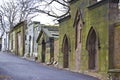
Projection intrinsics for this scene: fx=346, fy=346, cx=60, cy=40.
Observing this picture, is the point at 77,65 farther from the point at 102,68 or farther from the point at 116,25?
the point at 116,25

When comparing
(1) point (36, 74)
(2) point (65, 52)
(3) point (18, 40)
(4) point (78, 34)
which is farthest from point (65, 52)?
(3) point (18, 40)

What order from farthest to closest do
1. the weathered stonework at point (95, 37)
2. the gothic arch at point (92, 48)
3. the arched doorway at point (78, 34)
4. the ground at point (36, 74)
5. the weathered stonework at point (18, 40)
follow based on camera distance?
the weathered stonework at point (18, 40)
the arched doorway at point (78, 34)
the gothic arch at point (92, 48)
the weathered stonework at point (95, 37)
the ground at point (36, 74)

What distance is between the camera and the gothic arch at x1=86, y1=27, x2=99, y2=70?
20344mm

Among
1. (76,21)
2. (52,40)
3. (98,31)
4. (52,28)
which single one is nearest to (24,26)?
(52,28)

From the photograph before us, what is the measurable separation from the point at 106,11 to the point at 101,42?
175 centimetres

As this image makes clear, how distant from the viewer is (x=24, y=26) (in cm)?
4256

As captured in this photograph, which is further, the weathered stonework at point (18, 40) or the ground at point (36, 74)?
the weathered stonework at point (18, 40)

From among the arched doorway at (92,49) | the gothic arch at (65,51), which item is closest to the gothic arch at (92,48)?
the arched doorway at (92,49)

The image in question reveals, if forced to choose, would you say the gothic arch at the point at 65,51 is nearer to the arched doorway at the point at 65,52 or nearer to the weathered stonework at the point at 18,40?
the arched doorway at the point at 65,52

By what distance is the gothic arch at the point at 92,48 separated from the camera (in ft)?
66.7

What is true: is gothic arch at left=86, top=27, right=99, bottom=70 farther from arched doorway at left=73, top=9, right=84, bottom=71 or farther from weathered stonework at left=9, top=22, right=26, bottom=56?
weathered stonework at left=9, top=22, right=26, bottom=56

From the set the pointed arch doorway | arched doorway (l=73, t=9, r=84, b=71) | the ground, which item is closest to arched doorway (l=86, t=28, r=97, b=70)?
the ground

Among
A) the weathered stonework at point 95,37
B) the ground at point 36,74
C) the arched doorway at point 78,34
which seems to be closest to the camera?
the ground at point 36,74

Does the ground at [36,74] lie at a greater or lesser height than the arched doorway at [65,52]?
lesser
